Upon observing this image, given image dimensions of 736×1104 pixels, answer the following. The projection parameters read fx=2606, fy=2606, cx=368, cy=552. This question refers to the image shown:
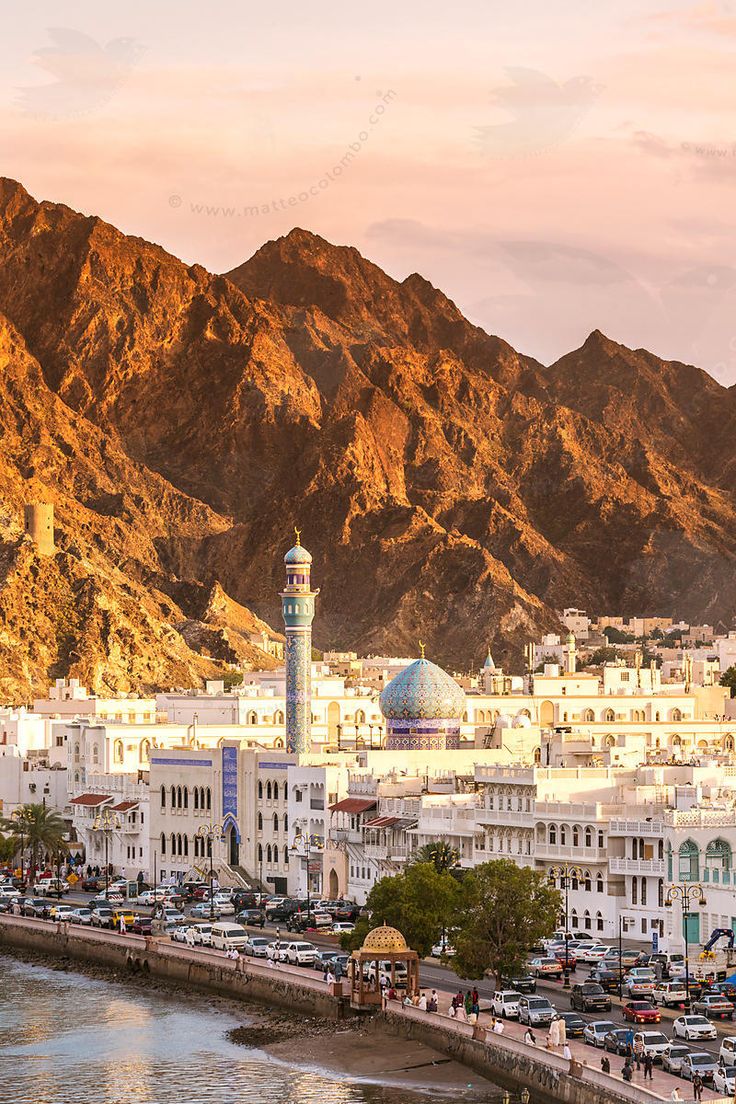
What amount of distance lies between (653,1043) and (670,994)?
1121cm

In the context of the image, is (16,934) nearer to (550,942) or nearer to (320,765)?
(320,765)

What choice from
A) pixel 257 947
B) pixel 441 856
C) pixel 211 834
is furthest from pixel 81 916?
pixel 441 856

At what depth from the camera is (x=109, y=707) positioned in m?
187

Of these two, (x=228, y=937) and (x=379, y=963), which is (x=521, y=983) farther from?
(x=228, y=937)

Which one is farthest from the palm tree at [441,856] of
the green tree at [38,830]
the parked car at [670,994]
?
the green tree at [38,830]

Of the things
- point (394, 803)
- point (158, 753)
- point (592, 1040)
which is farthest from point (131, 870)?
point (592, 1040)

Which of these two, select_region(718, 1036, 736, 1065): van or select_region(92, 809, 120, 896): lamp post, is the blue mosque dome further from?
select_region(718, 1036, 736, 1065): van

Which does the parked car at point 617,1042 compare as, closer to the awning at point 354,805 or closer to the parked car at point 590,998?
the parked car at point 590,998

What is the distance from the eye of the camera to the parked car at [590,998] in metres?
82.3

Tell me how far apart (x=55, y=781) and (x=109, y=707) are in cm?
2889

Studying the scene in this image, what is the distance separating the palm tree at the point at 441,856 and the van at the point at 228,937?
8475 mm

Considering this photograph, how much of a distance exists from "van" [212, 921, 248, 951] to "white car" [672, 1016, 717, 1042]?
31.1 m

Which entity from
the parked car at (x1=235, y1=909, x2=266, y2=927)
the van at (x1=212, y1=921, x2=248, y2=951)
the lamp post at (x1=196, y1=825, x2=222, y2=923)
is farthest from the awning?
the van at (x1=212, y1=921, x2=248, y2=951)

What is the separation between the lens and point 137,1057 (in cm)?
8900
